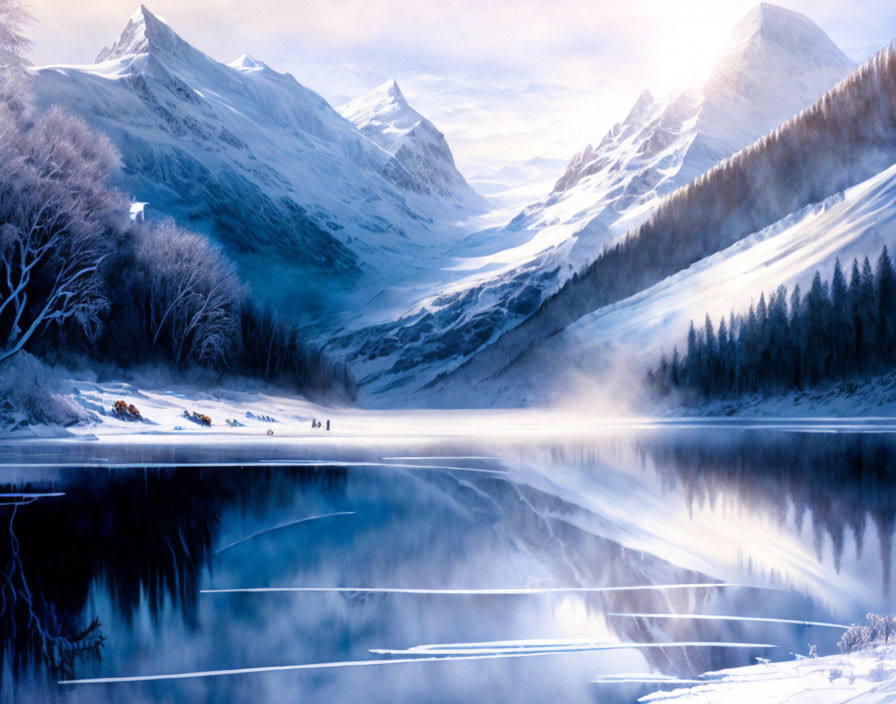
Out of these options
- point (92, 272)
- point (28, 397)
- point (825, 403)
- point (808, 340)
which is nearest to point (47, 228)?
point (92, 272)

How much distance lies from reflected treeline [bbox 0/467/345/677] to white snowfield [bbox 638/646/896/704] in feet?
19.0

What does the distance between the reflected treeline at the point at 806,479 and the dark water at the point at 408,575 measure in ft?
0.45

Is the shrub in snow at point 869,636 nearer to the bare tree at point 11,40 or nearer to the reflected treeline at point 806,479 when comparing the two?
the reflected treeline at point 806,479

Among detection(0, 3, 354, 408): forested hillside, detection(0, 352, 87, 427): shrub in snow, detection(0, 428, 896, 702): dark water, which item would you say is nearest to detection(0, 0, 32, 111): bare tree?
detection(0, 3, 354, 408): forested hillside

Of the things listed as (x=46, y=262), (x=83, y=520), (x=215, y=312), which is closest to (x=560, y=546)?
(x=83, y=520)

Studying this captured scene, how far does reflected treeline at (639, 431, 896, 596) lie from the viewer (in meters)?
17.4

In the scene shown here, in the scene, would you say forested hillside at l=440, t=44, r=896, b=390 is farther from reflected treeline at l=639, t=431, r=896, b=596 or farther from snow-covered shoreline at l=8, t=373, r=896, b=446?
reflected treeline at l=639, t=431, r=896, b=596

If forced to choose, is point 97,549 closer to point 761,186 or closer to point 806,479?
point 806,479

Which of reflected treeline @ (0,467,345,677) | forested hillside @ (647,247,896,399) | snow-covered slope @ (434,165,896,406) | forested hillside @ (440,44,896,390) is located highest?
forested hillside @ (440,44,896,390)

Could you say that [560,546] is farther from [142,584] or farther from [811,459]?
[811,459]

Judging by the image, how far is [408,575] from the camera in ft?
44.2

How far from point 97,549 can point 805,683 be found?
1019 centimetres

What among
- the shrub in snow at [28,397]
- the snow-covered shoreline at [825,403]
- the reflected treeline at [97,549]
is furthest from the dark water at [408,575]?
the snow-covered shoreline at [825,403]

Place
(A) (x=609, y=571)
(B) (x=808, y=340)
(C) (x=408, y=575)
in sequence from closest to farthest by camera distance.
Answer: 1. (C) (x=408, y=575)
2. (A) (x=609, y=571)
3. (B) (x=808, y=340)
